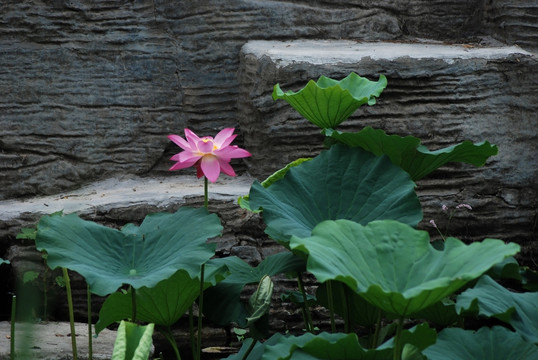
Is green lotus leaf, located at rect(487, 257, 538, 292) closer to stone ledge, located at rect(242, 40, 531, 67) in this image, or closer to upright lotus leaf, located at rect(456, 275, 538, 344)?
upright lotus leaf, located at rect(456, 275, 538, 344)

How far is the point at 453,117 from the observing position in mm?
3695

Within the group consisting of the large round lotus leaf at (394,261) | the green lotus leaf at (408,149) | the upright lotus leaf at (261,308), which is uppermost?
the green lotus leaf at (408,149)

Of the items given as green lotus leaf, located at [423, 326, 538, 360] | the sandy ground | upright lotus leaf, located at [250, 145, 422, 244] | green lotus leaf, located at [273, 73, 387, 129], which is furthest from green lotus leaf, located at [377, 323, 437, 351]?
the sandy ground

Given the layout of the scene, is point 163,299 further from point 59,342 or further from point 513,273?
point 513,273

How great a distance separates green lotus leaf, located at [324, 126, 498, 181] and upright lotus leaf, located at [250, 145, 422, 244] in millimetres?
58

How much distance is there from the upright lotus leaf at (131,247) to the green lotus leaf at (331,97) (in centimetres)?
48

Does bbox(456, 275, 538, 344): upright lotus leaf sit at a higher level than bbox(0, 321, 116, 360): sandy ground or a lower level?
higher

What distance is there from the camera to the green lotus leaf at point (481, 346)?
70.4 inches

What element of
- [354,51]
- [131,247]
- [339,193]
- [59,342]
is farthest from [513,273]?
[354,51]

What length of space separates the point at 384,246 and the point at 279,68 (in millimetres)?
2108

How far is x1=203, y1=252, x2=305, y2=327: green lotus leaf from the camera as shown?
227 cm

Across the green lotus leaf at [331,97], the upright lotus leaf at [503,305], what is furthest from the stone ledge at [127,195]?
the upright lotus leaf at [503,305]

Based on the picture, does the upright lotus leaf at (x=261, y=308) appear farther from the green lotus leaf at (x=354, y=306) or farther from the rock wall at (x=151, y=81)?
the rock wall at (x=151, y=81)

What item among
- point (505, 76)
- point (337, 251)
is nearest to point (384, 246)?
point (337, 251)
